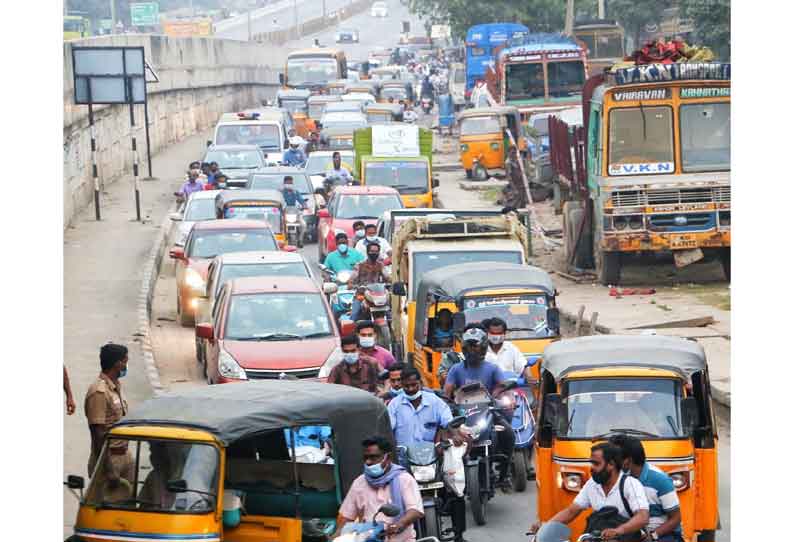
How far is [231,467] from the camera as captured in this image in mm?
10789

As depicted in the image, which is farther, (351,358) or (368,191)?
(368,191)

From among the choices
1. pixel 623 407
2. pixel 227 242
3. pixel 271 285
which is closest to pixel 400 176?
pixel 227 242

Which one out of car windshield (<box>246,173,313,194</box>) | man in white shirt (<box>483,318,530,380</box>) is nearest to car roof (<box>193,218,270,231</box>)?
car windshield (<box>246,173,313,194</box>)

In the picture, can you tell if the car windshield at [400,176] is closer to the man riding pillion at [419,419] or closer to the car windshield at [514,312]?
the car windshield at [514,312]

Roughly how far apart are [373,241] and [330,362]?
5.36 meters

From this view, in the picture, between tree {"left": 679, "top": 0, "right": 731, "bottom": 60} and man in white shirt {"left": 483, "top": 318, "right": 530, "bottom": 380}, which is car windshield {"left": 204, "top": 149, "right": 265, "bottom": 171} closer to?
tree {"left": 679, "top": 0, "right": 731, "bottom": 60}

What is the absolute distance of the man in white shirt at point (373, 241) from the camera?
23.6m

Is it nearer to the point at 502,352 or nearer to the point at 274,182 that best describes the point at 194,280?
the point at 502,352

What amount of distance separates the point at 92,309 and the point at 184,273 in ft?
6.22

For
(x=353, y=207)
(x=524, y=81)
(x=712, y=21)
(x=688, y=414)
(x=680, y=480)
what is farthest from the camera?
(x=712, y=21)

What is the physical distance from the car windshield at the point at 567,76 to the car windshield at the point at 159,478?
38.0 meters

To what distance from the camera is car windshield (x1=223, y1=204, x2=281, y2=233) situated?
29.6 meters

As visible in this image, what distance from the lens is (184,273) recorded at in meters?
25.2
